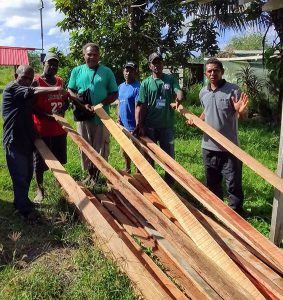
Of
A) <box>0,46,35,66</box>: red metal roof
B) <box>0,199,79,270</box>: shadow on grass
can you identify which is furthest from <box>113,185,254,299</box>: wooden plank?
<box>0,46,35,66</box>: red metal roof

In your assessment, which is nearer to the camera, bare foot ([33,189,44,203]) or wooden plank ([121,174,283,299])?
wooden plank ([121,174,283,299])

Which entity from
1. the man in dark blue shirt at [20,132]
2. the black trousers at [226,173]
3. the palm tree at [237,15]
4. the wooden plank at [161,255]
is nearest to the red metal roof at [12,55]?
the palm tree at [237,15]

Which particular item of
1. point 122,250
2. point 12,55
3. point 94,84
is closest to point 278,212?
point 122,250

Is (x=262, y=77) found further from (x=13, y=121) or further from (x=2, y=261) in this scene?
(x=2, y=261)

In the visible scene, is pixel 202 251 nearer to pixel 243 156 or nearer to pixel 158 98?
pixel 243 156

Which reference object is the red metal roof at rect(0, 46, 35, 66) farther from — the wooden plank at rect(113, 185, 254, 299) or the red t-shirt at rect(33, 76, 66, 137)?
the wooden plank at rect(113, 185, 254, 299)

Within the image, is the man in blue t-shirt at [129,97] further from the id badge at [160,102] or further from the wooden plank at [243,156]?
the wooden plank at [243,156]

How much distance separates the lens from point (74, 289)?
3035 millimetres

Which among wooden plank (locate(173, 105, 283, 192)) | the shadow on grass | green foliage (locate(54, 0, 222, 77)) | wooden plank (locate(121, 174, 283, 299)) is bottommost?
the shadow on grass

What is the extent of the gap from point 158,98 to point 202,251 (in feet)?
8.48

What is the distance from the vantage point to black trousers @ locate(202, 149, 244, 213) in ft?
14.7

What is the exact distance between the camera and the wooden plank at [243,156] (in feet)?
11.2

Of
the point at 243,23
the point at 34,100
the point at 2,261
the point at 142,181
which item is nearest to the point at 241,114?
the point at 142,181

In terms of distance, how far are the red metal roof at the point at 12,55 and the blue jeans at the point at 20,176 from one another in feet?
73.6
